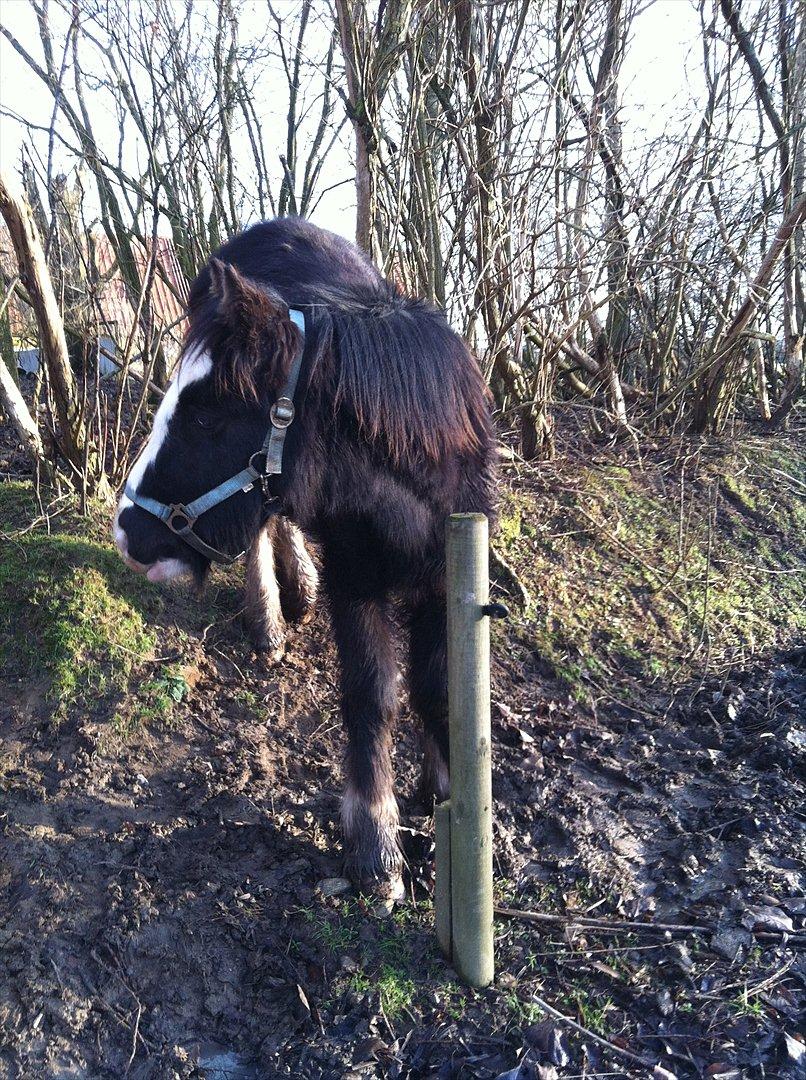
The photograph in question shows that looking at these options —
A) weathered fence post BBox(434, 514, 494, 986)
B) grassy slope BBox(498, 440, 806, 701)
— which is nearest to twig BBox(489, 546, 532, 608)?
grassy slope BBox(498, 440, 806, 701)

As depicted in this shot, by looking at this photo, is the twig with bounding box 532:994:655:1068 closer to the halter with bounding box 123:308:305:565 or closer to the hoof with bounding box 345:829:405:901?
the hoof with bounding box 345:829:405:901

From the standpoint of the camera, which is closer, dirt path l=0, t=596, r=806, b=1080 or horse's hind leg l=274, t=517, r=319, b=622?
dirt path l=0, t=596, r=806, b=1080

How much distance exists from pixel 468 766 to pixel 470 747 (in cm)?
6

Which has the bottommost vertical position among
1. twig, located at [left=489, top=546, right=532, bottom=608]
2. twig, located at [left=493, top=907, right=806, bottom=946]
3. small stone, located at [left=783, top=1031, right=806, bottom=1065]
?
small stone, located at [left=783, top=1031, right=806, bottom=1065]

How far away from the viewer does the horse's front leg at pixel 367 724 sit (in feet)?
9.39

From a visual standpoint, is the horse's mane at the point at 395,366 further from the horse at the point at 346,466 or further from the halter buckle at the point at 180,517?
the halter buckle at the point at 180,517

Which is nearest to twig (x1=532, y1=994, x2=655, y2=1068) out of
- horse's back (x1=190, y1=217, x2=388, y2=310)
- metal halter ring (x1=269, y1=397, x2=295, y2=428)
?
metal halter ring (x1=269, y1=397, x2=295, y2=428)

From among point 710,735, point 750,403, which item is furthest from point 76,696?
point 750,403

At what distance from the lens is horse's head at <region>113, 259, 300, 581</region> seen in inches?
92.9

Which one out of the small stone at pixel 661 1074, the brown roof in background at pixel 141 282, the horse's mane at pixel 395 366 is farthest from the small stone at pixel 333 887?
the brown roof in background at pixel 141 282

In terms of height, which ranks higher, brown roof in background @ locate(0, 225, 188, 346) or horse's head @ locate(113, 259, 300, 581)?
brown roof in background @ locate(0, 225, 188, 346)

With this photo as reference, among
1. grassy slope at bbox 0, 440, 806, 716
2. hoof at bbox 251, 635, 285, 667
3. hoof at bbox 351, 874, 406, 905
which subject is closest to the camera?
hoof at bbox 351, 874, 406, 905

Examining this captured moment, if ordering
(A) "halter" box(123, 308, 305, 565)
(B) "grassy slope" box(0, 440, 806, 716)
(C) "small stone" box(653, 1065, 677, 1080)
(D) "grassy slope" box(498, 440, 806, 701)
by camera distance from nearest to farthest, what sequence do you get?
(C) "small stone" box(653, 1065, 677, 1080)
(A) "halter" box(123, 308, 305, 565)
(B) "grassy slope" box(0, 440, 806, 716)
(D) "grassy slope" box(498, 440, 806, 701)

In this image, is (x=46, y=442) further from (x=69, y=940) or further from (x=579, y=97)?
(x=579, y=97)
